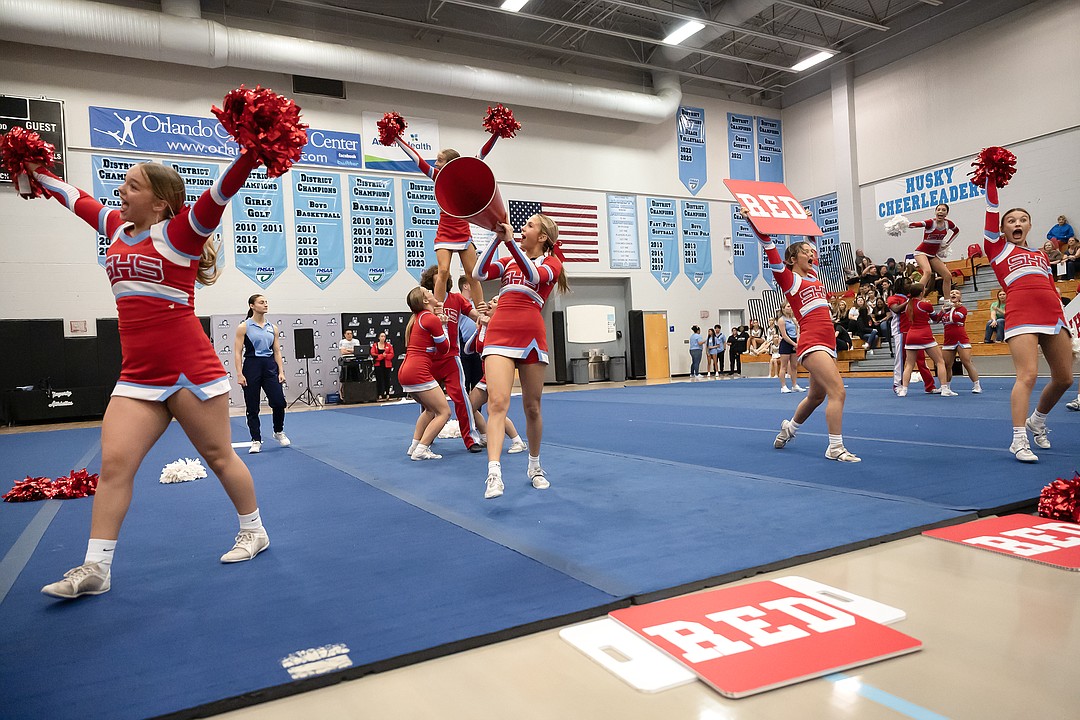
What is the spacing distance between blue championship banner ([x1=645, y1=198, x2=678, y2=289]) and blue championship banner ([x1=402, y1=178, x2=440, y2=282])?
7.33 m

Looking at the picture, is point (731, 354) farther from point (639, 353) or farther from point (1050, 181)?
point (1050, 181)

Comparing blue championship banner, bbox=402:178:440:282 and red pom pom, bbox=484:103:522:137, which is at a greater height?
blue championship banner, bbox=402:178:440:282

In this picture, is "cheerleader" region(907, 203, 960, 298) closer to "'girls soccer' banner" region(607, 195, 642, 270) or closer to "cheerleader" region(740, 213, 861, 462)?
"cheerleader" region(740, 213, 861, 462)

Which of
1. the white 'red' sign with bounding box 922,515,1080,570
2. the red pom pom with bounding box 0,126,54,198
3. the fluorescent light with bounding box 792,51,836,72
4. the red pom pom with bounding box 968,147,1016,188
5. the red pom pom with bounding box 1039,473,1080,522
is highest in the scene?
the fluorescent light with bounding box 792,51,836,72

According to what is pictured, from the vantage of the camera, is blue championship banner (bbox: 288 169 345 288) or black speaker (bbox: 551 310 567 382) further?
Result: black speaker (bbox: 551 310 567 382)

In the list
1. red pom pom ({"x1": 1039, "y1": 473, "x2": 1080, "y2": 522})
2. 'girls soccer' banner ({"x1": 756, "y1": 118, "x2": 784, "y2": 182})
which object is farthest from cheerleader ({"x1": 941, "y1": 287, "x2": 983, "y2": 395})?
'girls soccer' banner ({"x1": 756, "y1": 118, "x2": 784, "y2": 182})

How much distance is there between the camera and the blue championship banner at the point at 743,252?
78.8ft

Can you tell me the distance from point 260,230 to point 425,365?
12403 mm

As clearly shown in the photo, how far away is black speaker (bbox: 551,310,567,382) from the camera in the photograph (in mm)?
21047

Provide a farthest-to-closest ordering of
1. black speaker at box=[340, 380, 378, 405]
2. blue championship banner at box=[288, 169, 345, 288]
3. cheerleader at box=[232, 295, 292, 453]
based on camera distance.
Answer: blue championship banner at box=[288, 169, 345, 288] → black speaker at box=[340, 380, 378, 405] → cheerleader at box=[232, 295, 292, 453]

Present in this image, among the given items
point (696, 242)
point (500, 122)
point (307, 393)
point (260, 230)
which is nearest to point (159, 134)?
point (260, 230)

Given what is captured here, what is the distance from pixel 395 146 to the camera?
18.4m

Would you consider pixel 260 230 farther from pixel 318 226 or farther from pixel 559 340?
pixel 559 340

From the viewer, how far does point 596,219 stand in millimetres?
21422
